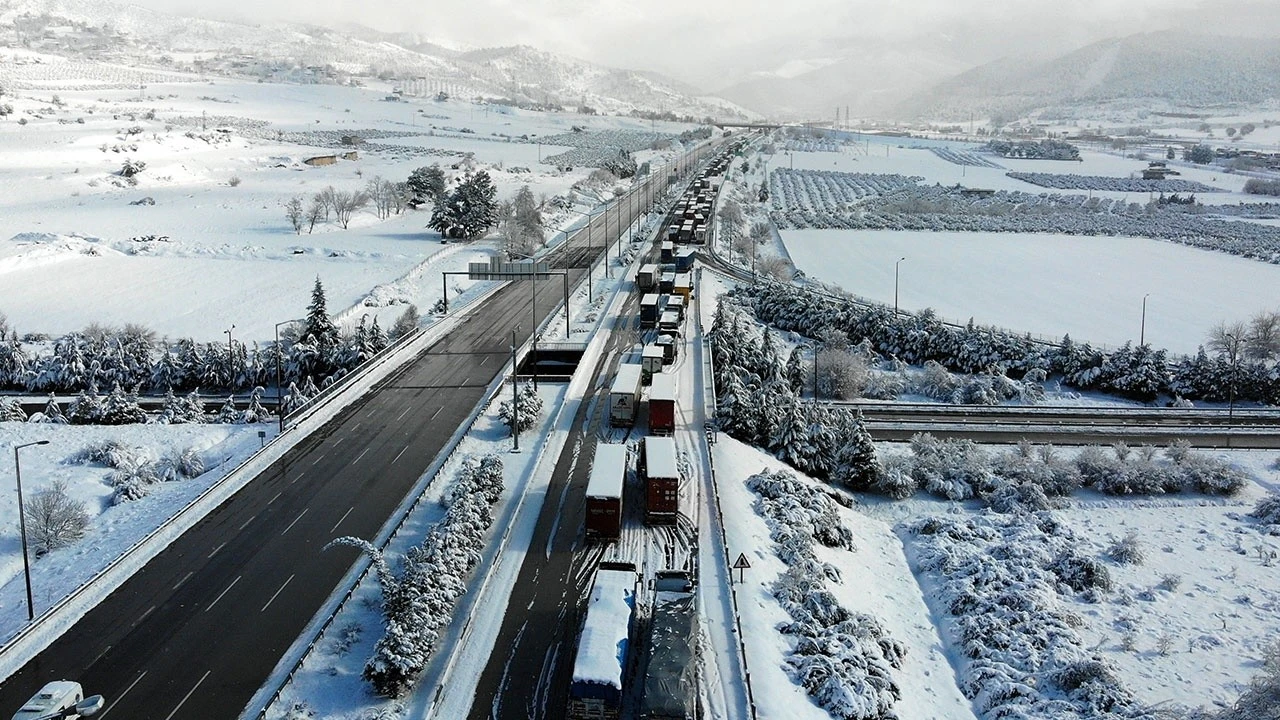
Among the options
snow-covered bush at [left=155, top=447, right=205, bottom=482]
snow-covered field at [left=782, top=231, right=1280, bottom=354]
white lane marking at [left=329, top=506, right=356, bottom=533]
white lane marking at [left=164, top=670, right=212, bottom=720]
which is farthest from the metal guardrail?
snow-covered field at [left=782, top=231, right=1280, bottom=354]

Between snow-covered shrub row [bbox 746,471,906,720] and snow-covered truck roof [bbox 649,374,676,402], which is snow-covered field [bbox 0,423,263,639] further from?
snow-covered shrub row [bbox 746,471,906,720]

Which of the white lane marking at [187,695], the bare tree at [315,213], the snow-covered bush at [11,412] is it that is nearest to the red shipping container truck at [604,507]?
the white lane marking at [187,695]

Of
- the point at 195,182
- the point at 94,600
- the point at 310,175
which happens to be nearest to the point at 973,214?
the point at 310,175

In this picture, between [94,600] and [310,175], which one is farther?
[310,175]

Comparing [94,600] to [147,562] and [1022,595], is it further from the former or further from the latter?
[1022,595]

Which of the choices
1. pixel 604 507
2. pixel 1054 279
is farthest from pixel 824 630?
pixel 1054 279

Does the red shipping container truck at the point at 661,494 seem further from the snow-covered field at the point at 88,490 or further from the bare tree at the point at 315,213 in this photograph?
the bare tree at the point at 315,213
